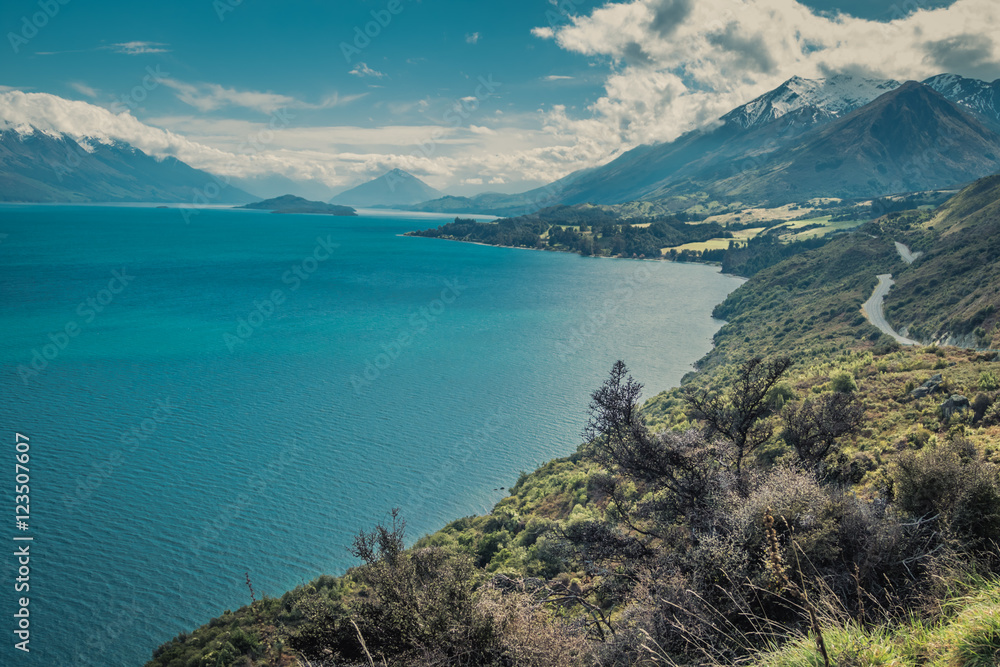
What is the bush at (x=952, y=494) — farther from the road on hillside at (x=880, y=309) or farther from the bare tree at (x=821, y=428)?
the road on hillside at (x=880, y=309)

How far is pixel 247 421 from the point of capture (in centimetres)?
4753

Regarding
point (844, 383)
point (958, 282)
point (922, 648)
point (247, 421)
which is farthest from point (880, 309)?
point (922, 648)

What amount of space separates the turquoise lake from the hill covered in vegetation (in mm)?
5413

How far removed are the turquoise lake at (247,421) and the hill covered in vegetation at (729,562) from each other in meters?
5.41

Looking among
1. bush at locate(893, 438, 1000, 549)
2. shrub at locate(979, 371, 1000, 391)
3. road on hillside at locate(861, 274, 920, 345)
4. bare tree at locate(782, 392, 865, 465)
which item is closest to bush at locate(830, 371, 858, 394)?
shrub at locate(979, 371, 1000, 391)

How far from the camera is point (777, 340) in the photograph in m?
71.8

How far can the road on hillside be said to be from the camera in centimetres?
5962

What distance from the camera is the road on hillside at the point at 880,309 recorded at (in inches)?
2347

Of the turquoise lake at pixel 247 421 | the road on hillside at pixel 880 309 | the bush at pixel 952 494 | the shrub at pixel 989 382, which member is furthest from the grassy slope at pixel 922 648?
the road on hillside at pixel 880 309

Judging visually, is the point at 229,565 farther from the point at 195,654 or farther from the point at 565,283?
the point at 565,283

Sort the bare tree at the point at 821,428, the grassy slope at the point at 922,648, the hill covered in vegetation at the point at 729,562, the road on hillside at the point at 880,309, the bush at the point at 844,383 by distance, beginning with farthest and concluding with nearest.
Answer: the road on hillside at the point at 880,309 < the bush at the point at 844,383 < the bare tree at the point at 821,428 < the hill covered in vegetation at the point at 729,562 < the grassy slope at the point at 922,648

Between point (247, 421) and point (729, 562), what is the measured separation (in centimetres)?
4766

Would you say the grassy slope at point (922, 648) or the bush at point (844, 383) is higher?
the grassy slope at point (922, 648)

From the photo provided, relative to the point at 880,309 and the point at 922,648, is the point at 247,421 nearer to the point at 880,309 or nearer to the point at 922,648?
the point at 922,648
